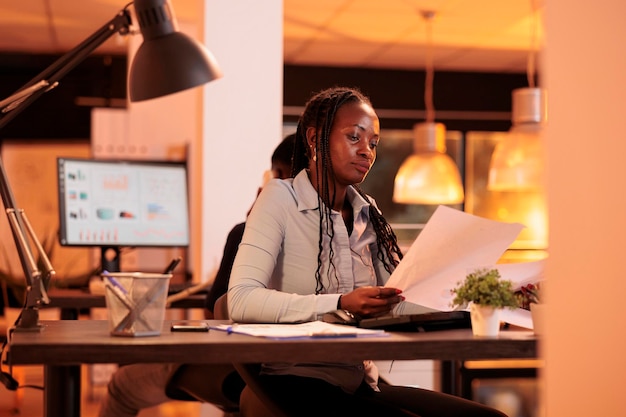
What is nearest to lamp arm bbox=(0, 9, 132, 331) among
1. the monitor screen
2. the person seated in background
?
the person seated in background

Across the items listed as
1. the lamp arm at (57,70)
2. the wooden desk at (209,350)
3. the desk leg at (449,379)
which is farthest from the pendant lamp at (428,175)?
the wooden desk at (209,350)

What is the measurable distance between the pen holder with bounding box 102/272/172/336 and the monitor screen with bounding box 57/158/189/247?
274cm

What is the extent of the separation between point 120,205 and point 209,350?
308 centimetres

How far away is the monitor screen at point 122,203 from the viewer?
432cm

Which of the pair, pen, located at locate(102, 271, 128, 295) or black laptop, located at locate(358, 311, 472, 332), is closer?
pen, located at locate(102, 271, 128, 295)

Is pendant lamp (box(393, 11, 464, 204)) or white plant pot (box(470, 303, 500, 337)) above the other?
pendant lamp (box(393, 11, 464, 204))

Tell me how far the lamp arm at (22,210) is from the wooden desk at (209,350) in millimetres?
128

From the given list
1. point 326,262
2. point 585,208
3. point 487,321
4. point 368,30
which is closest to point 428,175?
point 368,30

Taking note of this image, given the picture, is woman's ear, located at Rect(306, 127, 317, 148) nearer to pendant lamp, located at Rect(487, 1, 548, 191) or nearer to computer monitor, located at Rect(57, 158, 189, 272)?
computer monitor, located at Rect(57, 158, 189, 272)

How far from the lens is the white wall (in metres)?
1.27

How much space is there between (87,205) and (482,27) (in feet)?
13.0

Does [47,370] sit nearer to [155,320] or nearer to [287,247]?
[155,320]

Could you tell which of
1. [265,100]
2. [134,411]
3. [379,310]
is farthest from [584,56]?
[265,100]

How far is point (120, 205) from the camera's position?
447 cm
